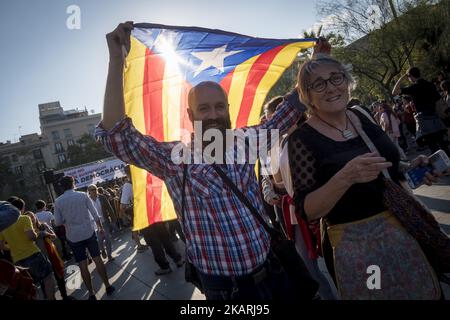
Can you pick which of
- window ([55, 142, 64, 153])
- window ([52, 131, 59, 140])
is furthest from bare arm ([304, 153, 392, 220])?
window ([52, 131, 59, 140])

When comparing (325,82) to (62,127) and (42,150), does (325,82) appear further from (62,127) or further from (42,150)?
(62,127)

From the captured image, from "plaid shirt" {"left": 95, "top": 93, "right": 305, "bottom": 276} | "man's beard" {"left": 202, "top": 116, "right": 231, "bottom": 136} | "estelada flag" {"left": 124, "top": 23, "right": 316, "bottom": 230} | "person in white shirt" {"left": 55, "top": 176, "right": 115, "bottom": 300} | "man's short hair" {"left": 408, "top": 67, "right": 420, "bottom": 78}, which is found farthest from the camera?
"man's short hair" {"left": 408, "top": 67, "right": 420, "bottom": 78}

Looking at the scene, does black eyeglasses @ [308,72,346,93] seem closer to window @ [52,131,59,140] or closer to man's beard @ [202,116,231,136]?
man's beard @ [202,116,231,136]

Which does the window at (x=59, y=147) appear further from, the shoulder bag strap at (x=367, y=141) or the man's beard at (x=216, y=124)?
the shoulder bag strap at (x=367, y=141)

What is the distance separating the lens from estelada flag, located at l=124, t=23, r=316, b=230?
230 cm

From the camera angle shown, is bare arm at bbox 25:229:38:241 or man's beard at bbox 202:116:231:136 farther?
bare arm at bbox 25:229:38:241

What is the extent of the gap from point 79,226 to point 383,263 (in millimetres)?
4324

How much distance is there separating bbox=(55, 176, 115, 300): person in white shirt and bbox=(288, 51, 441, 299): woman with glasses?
4.02 metres

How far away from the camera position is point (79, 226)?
15.5 ft

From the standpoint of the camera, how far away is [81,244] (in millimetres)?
4762

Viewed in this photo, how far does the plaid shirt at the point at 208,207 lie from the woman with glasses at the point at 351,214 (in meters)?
0.29

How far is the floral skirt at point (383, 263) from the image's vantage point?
151 cm
